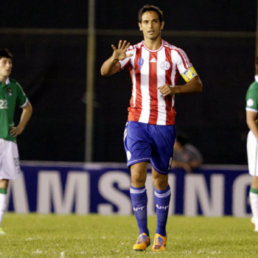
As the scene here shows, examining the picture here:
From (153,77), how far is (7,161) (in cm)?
237

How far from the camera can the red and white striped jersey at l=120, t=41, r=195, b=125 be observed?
7254mm

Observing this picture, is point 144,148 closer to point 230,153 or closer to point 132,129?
point 132,129

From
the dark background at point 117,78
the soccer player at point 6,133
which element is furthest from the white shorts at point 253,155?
the dark background at point 117,78

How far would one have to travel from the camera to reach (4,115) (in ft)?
29.2

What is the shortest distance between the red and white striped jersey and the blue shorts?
6cm

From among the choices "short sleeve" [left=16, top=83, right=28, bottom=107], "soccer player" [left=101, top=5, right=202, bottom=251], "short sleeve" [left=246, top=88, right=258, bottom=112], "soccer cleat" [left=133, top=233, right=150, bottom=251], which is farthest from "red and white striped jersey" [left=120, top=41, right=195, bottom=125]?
"short sleeve" [left=16, top=83, right=28, bottom=107]

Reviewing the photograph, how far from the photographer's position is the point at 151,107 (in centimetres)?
726

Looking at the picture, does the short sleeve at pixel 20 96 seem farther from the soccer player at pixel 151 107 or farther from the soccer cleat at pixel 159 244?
the soccer cleat at pixel 159 244

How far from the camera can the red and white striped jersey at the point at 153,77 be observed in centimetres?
725

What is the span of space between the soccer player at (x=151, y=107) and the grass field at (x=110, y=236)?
0.44 meters

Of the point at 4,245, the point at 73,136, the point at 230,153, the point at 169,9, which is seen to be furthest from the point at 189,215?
the point at 4,245

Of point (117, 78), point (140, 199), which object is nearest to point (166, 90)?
point (140, 199)

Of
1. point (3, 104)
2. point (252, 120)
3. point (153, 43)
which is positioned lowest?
point (252, 120)

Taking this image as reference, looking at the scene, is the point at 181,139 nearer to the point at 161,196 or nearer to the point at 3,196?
the point at 3,196
